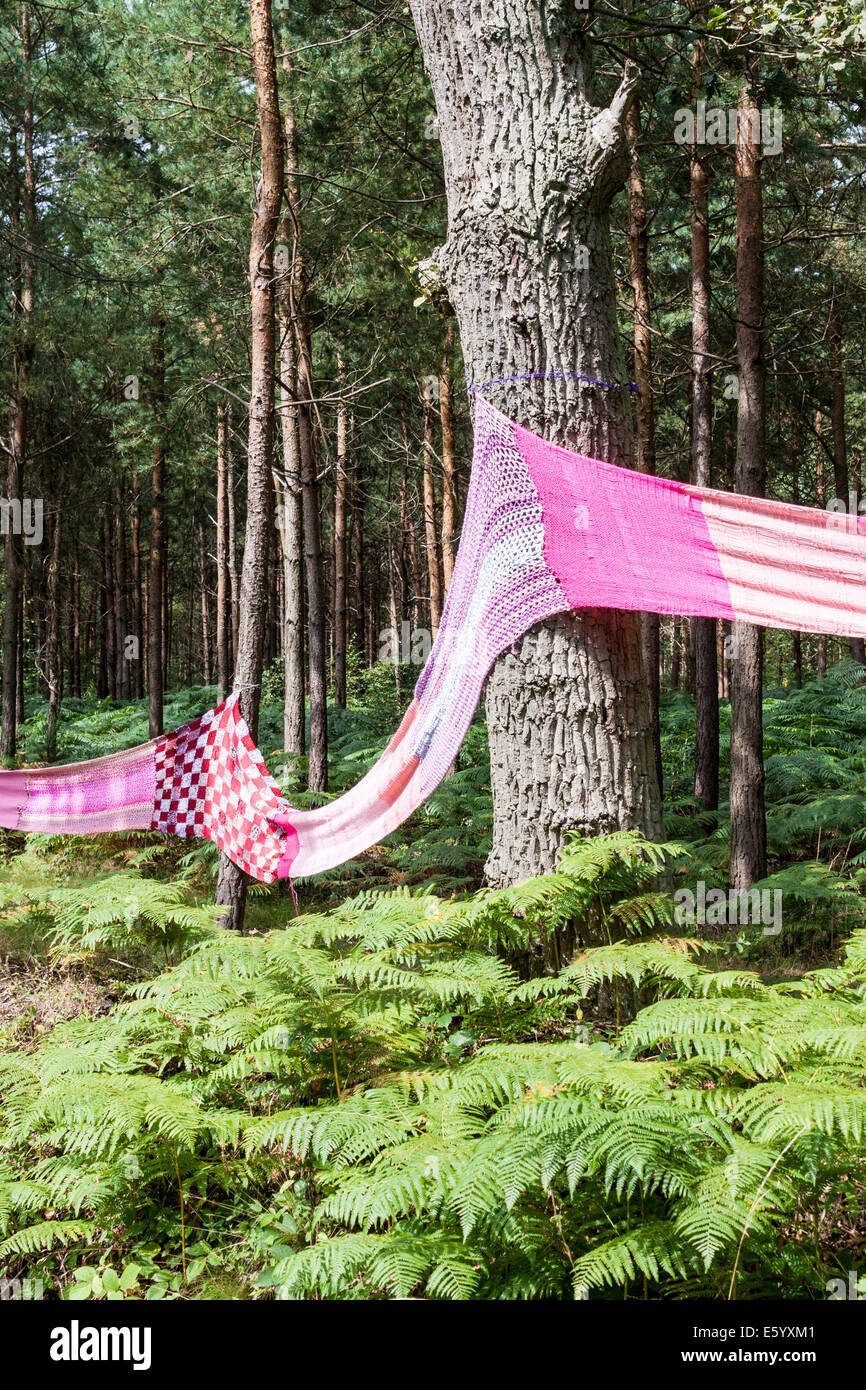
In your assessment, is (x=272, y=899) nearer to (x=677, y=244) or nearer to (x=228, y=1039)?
(x=228, y=1039)

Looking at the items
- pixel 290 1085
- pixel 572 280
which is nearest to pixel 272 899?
pixel 290 1085

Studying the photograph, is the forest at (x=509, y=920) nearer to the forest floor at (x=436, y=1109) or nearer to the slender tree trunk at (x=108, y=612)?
the forest floor at (x=436, y=1109)

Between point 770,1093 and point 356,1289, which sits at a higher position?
point 770,1093

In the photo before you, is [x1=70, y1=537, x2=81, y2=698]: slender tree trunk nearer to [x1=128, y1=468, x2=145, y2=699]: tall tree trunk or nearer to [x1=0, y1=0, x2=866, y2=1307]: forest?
[x1=128, y1=468, x2=145, y2=699]: tall tree trunk

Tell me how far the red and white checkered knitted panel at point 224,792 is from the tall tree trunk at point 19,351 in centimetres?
618

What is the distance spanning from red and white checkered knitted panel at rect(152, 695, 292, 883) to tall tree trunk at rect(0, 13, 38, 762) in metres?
6.18

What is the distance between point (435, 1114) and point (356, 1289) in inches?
15.7

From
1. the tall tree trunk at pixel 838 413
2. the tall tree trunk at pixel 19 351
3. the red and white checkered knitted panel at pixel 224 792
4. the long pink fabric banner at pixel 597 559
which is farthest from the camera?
the tall tree trunk at pixel 838 413

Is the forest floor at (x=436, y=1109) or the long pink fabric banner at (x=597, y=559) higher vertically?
the long pink fabric banner at (x=597, y=559)

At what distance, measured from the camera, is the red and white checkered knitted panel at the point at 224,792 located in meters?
5.00

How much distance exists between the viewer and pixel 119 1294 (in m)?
2.43

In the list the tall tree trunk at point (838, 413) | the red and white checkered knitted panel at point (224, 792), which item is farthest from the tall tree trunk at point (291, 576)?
the tall tree trunk at point (838, 413)

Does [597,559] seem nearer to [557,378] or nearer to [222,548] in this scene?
[557,378]

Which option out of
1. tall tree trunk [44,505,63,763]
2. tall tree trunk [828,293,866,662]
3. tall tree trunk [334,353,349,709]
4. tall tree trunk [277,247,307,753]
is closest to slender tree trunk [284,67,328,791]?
tall tree trunk [277,247,307,753]
